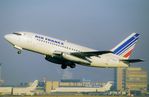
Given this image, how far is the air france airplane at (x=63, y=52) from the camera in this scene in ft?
313

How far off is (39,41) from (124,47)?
2602 cm

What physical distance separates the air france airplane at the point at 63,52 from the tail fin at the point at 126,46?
3.17 metres

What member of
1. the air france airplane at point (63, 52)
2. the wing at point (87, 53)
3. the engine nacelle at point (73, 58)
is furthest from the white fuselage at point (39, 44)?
the wing at point (87, 53)

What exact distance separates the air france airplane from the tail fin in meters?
3.17

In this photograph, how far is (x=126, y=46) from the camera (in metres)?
114

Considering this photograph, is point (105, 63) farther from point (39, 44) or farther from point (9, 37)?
point (9, 37)

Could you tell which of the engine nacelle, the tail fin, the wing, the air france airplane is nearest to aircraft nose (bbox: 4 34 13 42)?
the air france airplane

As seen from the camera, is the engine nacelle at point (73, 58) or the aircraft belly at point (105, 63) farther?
the aircraft belly at point (105, 63)

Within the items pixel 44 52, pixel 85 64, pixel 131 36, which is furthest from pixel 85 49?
pixel 131 36

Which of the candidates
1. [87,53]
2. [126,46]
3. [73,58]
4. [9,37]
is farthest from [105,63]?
[9,37]

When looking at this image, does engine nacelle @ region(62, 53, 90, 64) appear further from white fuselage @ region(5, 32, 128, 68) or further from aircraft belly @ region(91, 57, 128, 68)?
aircraft belly @ region(91, 57, 128, 68)

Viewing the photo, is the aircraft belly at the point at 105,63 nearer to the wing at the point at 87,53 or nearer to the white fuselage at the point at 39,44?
the wing at the point at 87,53

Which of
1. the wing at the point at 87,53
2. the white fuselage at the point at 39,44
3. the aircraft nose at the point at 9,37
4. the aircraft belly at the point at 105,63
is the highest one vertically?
the aircraft nose at the point at 9,37

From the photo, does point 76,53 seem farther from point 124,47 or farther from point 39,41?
point 124,47
